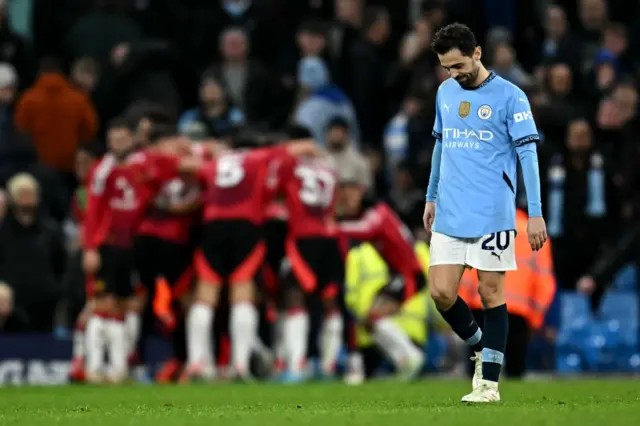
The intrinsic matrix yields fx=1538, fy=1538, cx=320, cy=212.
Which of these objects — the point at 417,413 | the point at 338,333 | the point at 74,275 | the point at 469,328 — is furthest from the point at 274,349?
the point at 417,413

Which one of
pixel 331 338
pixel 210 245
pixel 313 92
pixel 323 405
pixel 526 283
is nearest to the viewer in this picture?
pixel 323 405

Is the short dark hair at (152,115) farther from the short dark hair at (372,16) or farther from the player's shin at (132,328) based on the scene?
the short dark hair at (372,16)

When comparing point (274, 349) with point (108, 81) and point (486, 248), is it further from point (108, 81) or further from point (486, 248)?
point (486, 248)

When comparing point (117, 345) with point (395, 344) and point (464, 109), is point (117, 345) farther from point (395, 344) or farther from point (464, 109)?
point (464, 109)

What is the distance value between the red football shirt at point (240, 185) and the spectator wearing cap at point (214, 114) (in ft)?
8.75

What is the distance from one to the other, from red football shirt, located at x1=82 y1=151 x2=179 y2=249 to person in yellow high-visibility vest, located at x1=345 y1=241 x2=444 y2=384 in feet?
8.14

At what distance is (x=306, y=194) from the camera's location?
16.1 meters

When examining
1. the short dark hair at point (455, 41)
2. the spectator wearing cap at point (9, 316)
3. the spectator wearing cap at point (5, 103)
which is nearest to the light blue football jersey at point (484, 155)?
the short dark hair at point (455, 41)

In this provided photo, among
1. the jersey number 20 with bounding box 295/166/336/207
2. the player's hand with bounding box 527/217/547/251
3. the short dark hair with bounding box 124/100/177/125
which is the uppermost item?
the short dark hair with bounding box 124/100/177/125

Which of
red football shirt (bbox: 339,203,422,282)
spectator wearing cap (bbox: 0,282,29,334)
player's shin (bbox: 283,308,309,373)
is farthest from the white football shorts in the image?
spectator wearing cap (bbox: 0,282,29,334)

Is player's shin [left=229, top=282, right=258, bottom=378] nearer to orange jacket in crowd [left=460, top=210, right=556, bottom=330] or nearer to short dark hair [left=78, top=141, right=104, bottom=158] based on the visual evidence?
orange jacket in crowd [left=460, top=210, right=556, bottom=330]

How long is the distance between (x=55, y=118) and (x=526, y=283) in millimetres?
7877

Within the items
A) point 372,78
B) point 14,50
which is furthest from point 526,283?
point 14,50

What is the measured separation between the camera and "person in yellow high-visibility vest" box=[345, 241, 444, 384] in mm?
17047
